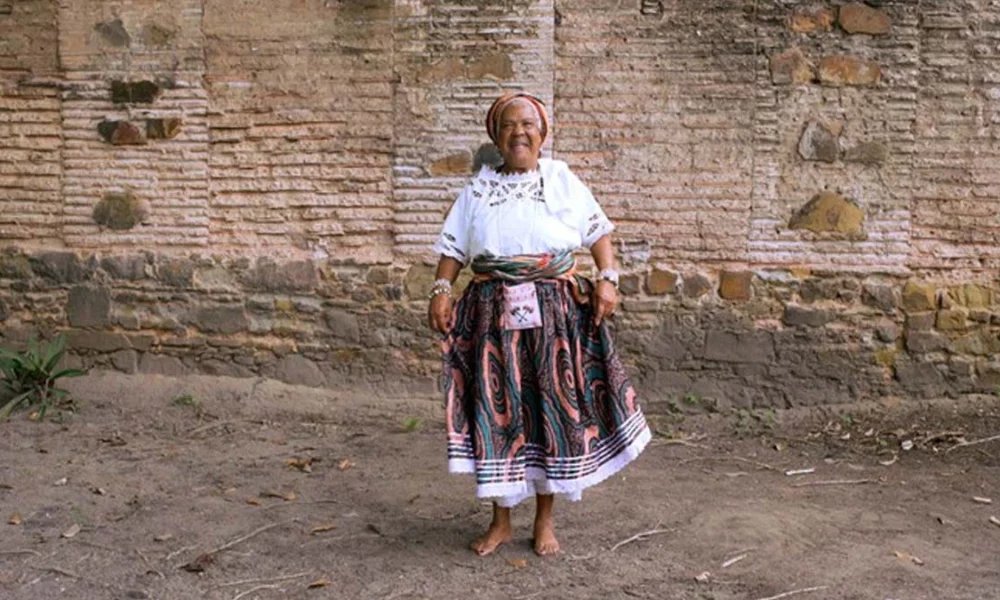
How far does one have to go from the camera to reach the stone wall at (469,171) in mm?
5578

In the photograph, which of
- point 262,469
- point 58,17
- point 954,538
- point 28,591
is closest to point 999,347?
point 954,538

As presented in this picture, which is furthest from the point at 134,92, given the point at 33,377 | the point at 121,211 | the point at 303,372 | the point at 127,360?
the point at 303,372

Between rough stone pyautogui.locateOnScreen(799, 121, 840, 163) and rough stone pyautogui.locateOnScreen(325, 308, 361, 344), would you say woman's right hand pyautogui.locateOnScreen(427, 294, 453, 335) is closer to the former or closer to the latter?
rough stone pyautogui.locateOnScreen(325, 308, 361, 344)

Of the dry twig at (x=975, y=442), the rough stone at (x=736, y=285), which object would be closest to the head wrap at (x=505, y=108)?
the rough stone at (x=736, y=285)

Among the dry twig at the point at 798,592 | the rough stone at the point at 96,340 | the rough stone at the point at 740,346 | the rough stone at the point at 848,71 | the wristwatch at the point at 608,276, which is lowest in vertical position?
the dry twig at the point at 798,592

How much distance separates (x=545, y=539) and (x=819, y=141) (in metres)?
2.83

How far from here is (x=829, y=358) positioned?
5723 mm

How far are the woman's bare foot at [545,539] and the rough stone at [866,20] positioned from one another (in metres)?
3.19

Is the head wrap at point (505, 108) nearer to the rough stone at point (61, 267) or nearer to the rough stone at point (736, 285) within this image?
the rough stone at point (736, 285)

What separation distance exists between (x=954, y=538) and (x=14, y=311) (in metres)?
5.03

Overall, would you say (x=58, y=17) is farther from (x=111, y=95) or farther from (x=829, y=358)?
(x=829, y=358)

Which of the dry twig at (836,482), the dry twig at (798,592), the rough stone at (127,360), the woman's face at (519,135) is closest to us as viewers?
the dry twig at (798,592)

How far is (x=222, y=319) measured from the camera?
601 cm

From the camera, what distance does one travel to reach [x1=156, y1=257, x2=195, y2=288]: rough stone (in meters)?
6.00
